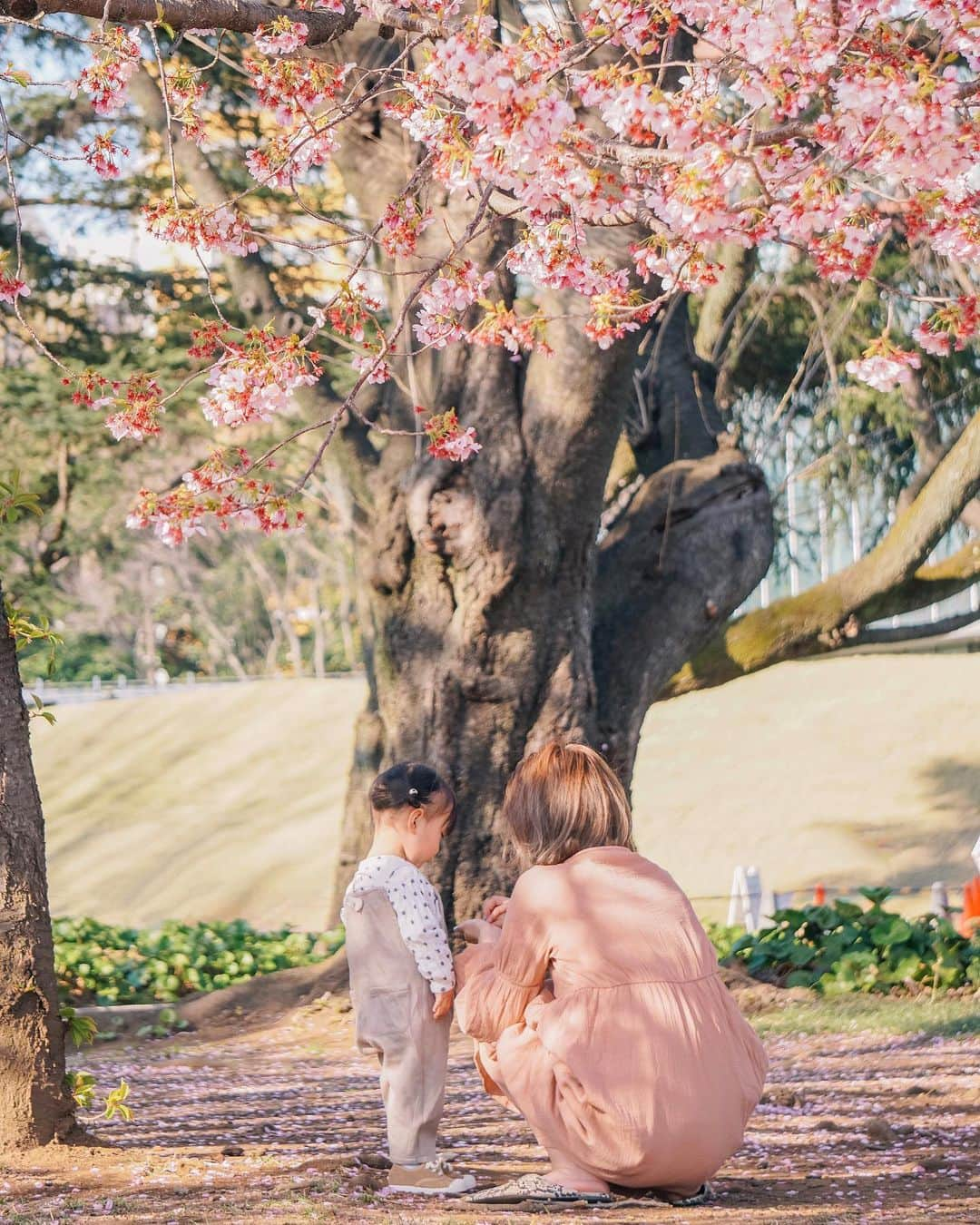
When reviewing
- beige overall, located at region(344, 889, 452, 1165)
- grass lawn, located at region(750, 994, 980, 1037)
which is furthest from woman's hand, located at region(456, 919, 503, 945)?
grass lawn, located at region(750, 994, 980, 1037)

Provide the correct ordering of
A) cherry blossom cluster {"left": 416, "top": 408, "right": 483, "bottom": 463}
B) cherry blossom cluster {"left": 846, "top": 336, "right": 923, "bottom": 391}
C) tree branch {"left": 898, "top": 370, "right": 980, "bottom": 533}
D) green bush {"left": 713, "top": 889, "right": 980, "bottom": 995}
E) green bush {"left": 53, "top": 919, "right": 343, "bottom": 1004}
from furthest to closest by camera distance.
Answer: tree branch {"left": 898, "top": 370, "right": 980, "bottom": 533}
green bush {"left": 53, "top": 919, "right": 343, "bottom": 1004}
green bush {"left": 713, "top": 889, "right": 980, "bottom": 995}
cherry blossom cluster {"left": 416, "top": 408, "right": 483, "bottom": 463}
cherry blossom cluster {"left": 846, "top": 336, "right": 923, "bottom": 391}

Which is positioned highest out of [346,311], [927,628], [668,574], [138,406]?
[346,311]

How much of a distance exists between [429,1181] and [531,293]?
352 inches

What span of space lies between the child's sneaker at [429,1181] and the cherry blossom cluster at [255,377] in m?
2.18

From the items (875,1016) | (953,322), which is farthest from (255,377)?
(875,1016)

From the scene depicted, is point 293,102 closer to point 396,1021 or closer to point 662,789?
point 396,1021

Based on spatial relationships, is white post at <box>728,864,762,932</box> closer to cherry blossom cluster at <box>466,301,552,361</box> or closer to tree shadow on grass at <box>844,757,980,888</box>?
tree shadow on grass at <box>844,757,980,888</box>

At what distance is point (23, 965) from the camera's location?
12.4 feet

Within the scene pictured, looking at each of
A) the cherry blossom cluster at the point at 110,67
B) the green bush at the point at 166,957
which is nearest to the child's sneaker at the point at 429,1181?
the cherry blossom cluster at the point at 110,67

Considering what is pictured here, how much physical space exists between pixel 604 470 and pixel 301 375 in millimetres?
2856

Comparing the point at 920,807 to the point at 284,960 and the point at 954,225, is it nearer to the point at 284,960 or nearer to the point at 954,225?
the point at 284,960

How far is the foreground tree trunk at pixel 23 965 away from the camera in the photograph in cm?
374

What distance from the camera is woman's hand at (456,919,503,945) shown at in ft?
11.9

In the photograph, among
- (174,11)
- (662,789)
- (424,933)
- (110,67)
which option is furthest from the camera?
(662,789)
